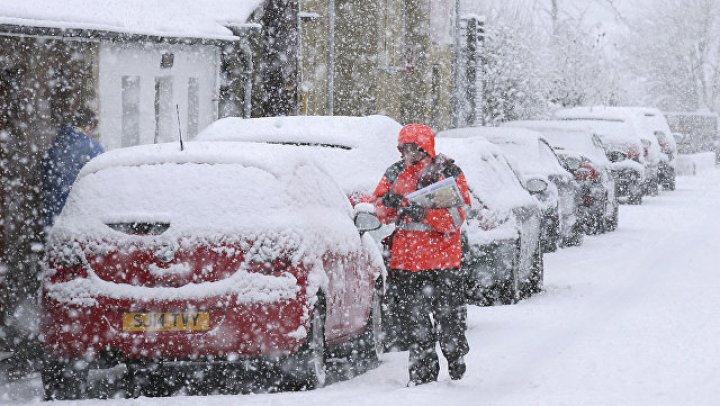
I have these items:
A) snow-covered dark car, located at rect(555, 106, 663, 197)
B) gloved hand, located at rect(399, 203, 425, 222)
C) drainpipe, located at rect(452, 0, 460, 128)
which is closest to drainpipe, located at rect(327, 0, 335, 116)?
drainpipe, located at rect(452, 0, 460, 128)

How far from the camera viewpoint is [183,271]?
29.5 ft

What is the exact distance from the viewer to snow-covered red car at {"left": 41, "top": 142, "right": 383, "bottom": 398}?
354 inches

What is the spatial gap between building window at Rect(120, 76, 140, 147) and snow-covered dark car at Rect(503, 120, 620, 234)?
5.56 meters

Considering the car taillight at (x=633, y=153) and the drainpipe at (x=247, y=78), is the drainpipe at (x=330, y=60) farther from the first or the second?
the drainpipe at (x=247, y=78)

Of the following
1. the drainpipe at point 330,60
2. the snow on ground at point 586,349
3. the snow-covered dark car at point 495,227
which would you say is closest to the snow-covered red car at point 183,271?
the snow on ground at point 586,349

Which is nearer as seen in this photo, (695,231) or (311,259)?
(311,259)

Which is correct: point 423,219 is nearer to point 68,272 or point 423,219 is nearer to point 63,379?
point 68,272

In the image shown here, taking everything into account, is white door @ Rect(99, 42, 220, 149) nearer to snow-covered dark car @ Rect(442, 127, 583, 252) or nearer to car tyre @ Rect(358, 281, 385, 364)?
snow-covered dark car @ Rect(442, 127, 583, 252)

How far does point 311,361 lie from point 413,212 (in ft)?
4.27

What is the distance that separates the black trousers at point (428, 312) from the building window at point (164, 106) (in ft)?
37.7

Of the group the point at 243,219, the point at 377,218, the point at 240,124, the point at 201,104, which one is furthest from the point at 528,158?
the point at 243,219

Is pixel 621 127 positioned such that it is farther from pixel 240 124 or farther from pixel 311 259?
pixel 311 259

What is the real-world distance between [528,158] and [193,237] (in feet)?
37.7

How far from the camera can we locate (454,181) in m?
10.2
